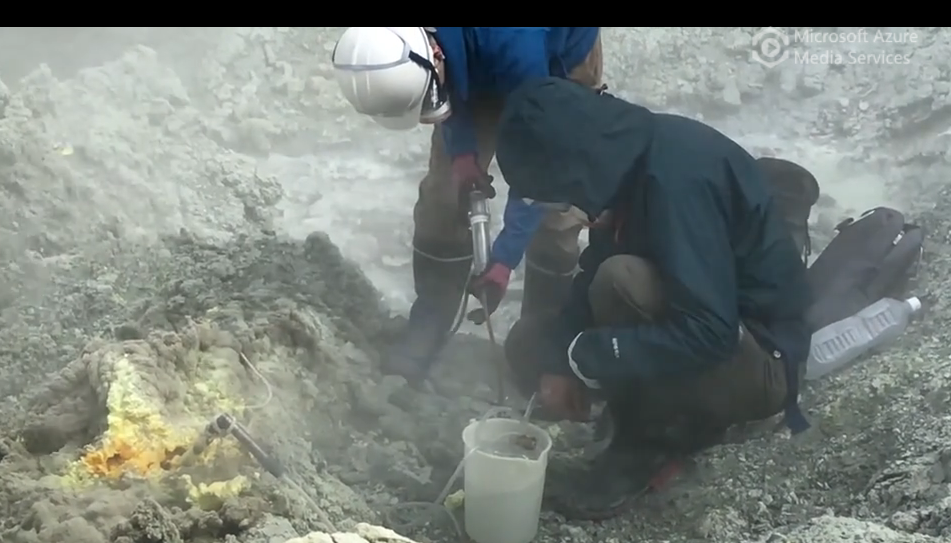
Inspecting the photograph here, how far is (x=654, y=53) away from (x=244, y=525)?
0.93m

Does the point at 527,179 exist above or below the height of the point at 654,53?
below

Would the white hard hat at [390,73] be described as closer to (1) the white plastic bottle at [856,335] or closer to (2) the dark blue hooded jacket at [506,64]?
Result: (2) the dark blue hooded jacket at [506,64]

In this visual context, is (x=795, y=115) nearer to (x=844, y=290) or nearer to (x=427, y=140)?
(x=844, y=290)

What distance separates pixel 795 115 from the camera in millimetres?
1673

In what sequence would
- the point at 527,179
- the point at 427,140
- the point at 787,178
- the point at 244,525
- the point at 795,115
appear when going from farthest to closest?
the point at 795,115 → the point at 427,140 → the point at 787,178 → the point at 527,179 → the point at 244,525

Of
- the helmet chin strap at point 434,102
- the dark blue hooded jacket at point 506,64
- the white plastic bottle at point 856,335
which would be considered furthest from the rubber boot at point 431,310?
the white plastic bottle at point 856,335

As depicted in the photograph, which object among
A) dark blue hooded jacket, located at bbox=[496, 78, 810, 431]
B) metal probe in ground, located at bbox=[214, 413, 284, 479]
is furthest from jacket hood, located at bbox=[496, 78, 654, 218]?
metal probe in ground, located at bbox=[214, 413, 284, 479]

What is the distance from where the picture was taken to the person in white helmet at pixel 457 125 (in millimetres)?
1327

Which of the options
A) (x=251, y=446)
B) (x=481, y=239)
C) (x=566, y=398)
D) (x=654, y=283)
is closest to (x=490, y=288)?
(x=481, y=239)

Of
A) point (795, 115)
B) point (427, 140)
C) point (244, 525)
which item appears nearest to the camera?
point (244, 525)

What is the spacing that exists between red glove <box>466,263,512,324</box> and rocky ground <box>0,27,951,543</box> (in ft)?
0.14

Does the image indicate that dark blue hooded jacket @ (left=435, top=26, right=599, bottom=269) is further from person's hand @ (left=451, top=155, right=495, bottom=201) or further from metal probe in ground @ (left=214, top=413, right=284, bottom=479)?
metal probe in ground @ (left=214, top=413, right=284, bottom=479)

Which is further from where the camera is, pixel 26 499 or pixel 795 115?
pixel 795 115

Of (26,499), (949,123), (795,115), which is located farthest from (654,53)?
(26,499)
